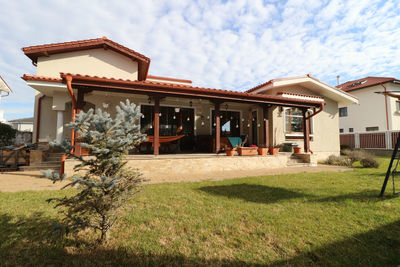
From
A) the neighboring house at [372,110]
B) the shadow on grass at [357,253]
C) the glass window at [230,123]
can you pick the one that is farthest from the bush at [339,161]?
the neighboring house at [372,110]

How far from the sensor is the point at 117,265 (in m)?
1.64

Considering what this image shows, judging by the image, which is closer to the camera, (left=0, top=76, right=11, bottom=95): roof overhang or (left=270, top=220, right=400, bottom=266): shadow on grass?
(left=270, top=220, right=400, bottom=266): shadow on grass

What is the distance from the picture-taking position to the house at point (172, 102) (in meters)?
6.46

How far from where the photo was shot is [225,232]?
221 centimetres

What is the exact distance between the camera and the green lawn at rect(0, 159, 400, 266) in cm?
174

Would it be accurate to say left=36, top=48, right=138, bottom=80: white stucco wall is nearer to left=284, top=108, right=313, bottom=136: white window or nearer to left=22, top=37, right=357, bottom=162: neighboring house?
left=22, top=37, right=357, bottom=162: neighboring house

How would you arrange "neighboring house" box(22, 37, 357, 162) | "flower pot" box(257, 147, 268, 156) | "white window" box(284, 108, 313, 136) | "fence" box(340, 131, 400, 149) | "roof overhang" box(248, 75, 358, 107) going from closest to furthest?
"neighboring house" box(22, 37, 357, 162)
"flower pot" box(257, 147, 268, 156)
"roof overhang" box(248, 75, 358, 107)
"white window" box(284, 108, 313, 136)
"fence" box(340, 131, 400, 149)

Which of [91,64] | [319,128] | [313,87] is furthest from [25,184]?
[313,87]

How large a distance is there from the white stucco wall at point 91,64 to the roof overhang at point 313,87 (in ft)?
24.6

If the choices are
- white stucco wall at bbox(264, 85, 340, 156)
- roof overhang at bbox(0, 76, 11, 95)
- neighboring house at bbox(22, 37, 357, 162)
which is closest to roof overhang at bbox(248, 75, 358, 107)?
neighboring house at bbox(22, 37, 357, 162)

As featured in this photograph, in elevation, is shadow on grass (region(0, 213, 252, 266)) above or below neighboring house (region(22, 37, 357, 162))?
below

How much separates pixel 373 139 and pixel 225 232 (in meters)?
18.5

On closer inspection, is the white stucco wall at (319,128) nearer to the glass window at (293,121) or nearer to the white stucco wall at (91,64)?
the glass window at (293,121)

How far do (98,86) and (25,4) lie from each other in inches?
170
